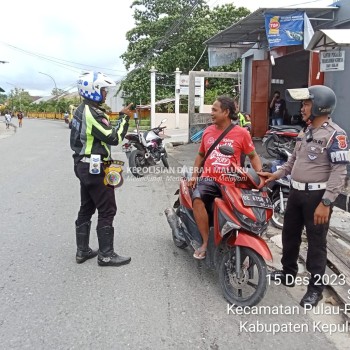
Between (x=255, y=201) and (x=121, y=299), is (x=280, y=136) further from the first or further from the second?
(x=121, y=299)

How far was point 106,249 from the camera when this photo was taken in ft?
12.9

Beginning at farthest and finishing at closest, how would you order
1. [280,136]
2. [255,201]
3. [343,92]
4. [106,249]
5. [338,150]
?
[280,136]
[343,92]
[106,249]
[255,201]
[338,150]

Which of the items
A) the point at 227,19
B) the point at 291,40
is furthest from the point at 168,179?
the point at 227,19

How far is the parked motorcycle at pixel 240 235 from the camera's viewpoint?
3064 mm

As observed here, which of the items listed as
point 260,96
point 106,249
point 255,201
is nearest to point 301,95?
point 255,201

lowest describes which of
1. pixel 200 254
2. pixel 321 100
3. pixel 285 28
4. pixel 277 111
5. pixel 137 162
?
pixel 200 254

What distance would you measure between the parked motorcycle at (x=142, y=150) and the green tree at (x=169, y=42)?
58.7 ft

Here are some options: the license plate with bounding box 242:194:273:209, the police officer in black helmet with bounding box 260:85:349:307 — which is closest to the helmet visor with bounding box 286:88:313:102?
the police officer in black helmet with bounding box 260:85:349:307

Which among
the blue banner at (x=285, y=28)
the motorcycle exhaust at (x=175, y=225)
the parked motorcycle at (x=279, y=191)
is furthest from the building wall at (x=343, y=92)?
the motorcycle exhaust at (x=175, y=225)

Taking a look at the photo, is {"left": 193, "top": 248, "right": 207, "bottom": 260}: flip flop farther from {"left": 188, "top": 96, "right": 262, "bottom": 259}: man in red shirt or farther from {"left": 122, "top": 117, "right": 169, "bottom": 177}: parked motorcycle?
{"left": 122, "top": 117, "right": 169, "bottom": 177}: parked motorcycle

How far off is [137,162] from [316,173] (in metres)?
6.73

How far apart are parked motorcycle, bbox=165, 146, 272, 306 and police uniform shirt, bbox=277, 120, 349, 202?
14.7 inches

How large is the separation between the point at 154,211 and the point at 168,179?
287cm

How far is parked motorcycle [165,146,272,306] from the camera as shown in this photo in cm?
306
